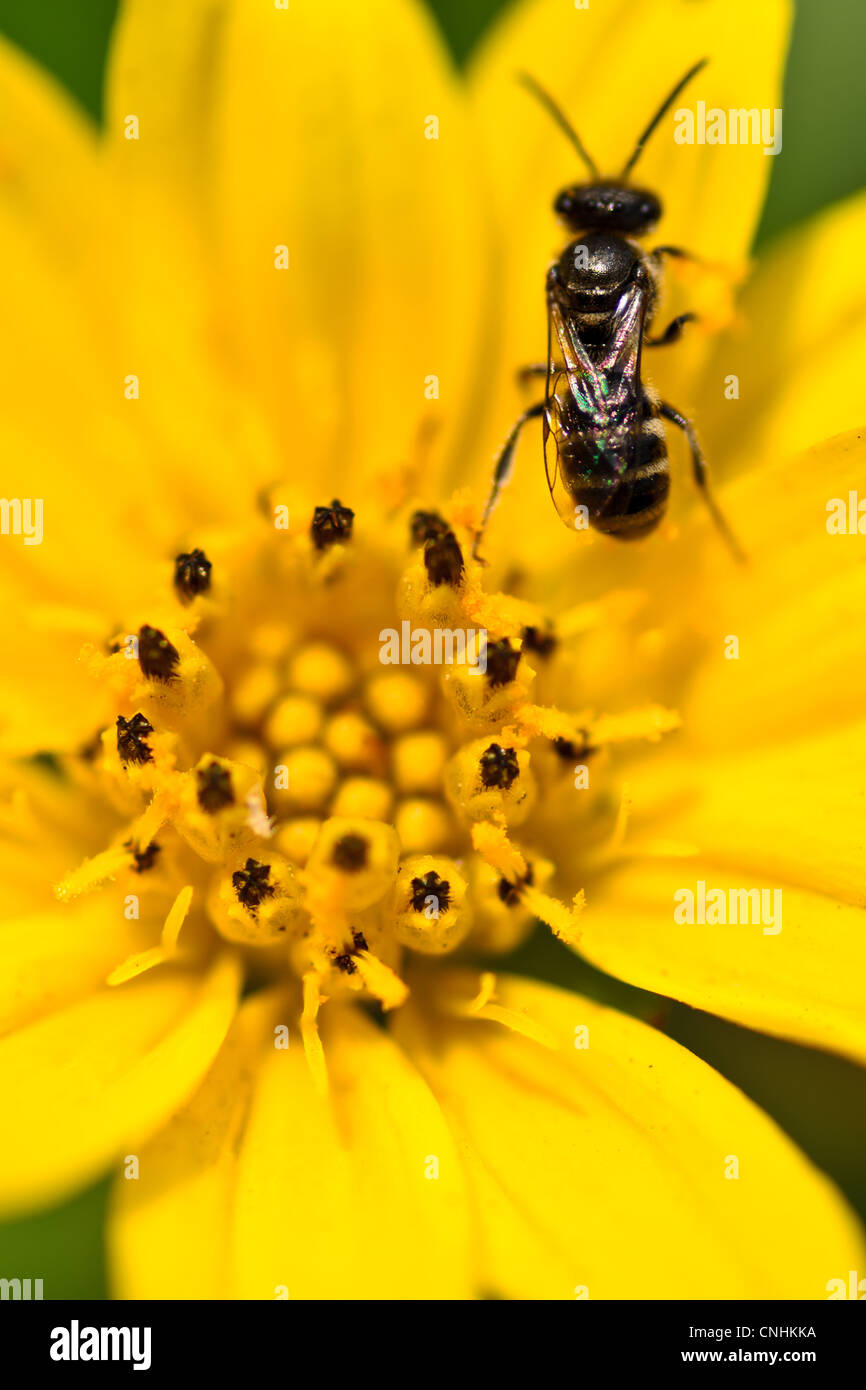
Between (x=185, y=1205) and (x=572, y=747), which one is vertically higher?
(x=572, y=747)

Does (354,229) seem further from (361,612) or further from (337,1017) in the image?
(337,1017)

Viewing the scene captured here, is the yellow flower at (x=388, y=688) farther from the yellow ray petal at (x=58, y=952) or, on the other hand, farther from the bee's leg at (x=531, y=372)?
the bee's leg at (x=531, y=372)

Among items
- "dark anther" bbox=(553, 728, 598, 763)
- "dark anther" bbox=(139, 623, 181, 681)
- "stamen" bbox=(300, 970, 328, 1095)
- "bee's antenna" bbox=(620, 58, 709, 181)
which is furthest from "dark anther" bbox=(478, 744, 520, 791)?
"bee's antenna" bbox=(620, 58, 709, 181)

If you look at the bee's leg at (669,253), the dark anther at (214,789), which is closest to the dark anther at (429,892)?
the dark anther at (214,789)

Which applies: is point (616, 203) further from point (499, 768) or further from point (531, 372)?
point (499, 768)

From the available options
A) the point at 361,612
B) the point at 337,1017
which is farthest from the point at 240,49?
the point at 337,1017

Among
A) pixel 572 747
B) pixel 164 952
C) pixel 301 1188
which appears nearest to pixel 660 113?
pixel 572 747
